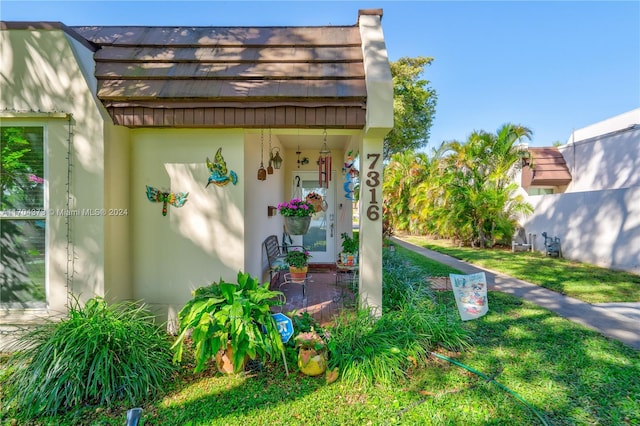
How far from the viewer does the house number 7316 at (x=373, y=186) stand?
3910 mm

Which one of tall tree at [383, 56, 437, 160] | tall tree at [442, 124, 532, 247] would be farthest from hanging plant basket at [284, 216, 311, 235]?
tall tree at [383, 56, 437, 160]

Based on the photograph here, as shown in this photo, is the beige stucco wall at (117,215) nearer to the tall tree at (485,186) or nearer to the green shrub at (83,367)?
the green shrub at (83,367)

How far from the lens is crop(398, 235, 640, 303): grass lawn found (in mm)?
6054

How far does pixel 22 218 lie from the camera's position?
366 centimetres

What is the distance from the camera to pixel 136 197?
13.5 feet

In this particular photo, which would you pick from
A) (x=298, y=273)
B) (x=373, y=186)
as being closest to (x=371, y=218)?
(x=373, y=186)

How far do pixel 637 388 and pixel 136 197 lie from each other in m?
6.44

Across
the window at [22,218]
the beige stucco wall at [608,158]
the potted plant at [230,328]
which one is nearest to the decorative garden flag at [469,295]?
the potted plant at [230,328]

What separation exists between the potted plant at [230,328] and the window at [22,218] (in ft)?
7.59

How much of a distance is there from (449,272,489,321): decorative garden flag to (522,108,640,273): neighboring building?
673cm

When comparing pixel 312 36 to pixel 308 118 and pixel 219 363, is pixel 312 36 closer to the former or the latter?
pixel 308 118

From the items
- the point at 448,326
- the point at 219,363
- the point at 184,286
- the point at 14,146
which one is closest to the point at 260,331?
the point at 219,363

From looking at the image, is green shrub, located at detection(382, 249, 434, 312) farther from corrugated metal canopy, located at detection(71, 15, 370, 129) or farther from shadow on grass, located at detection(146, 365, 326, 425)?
corrugated metal canopy, located at detection(71, 15, 370, 129)

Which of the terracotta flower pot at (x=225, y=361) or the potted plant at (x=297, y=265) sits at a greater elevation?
the potted plant at (x=297, y=265)
